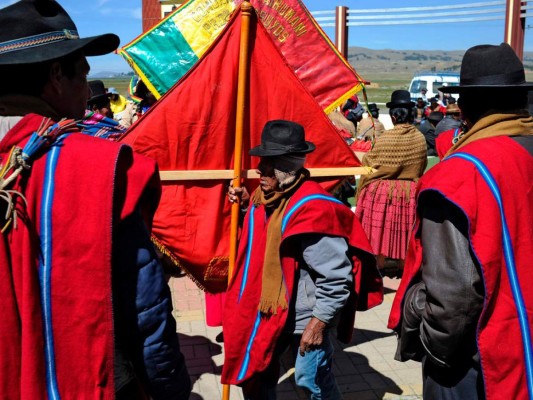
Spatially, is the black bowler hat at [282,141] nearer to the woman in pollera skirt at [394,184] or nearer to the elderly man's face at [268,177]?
the elderly man's face at [268,177]

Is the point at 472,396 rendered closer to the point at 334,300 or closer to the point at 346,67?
the point at 334,300

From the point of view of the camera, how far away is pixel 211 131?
3617 mm

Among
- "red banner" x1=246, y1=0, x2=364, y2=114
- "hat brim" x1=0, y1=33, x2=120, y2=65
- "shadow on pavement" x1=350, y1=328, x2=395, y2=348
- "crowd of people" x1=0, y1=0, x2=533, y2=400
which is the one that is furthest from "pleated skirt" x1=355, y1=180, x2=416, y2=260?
"hat brim" x1=0, y1=33, x2=120, y2=65

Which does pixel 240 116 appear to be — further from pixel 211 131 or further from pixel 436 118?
pixel 436 118

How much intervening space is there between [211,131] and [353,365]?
2.21 metres

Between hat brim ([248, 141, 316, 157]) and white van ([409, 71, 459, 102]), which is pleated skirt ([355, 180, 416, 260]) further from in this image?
white van ([409, 71, 459, 102])

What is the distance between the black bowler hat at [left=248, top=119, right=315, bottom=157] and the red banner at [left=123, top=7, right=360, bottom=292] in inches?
23.0

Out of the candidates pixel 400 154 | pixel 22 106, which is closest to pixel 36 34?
pixel 22 106

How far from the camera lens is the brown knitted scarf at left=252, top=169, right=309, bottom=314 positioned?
115 inches

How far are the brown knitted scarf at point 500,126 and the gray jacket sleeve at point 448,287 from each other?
0.31 meters

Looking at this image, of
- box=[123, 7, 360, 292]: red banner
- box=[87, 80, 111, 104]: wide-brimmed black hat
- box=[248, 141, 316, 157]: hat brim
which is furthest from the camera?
box=[87, 80, 111, 104]: wide-brimmed black hat

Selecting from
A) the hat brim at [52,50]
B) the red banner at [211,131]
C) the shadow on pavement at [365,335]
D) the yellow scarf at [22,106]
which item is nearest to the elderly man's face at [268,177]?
the red banner at [211,131]

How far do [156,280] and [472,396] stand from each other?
1275 mm

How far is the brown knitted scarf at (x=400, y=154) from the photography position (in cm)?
603
